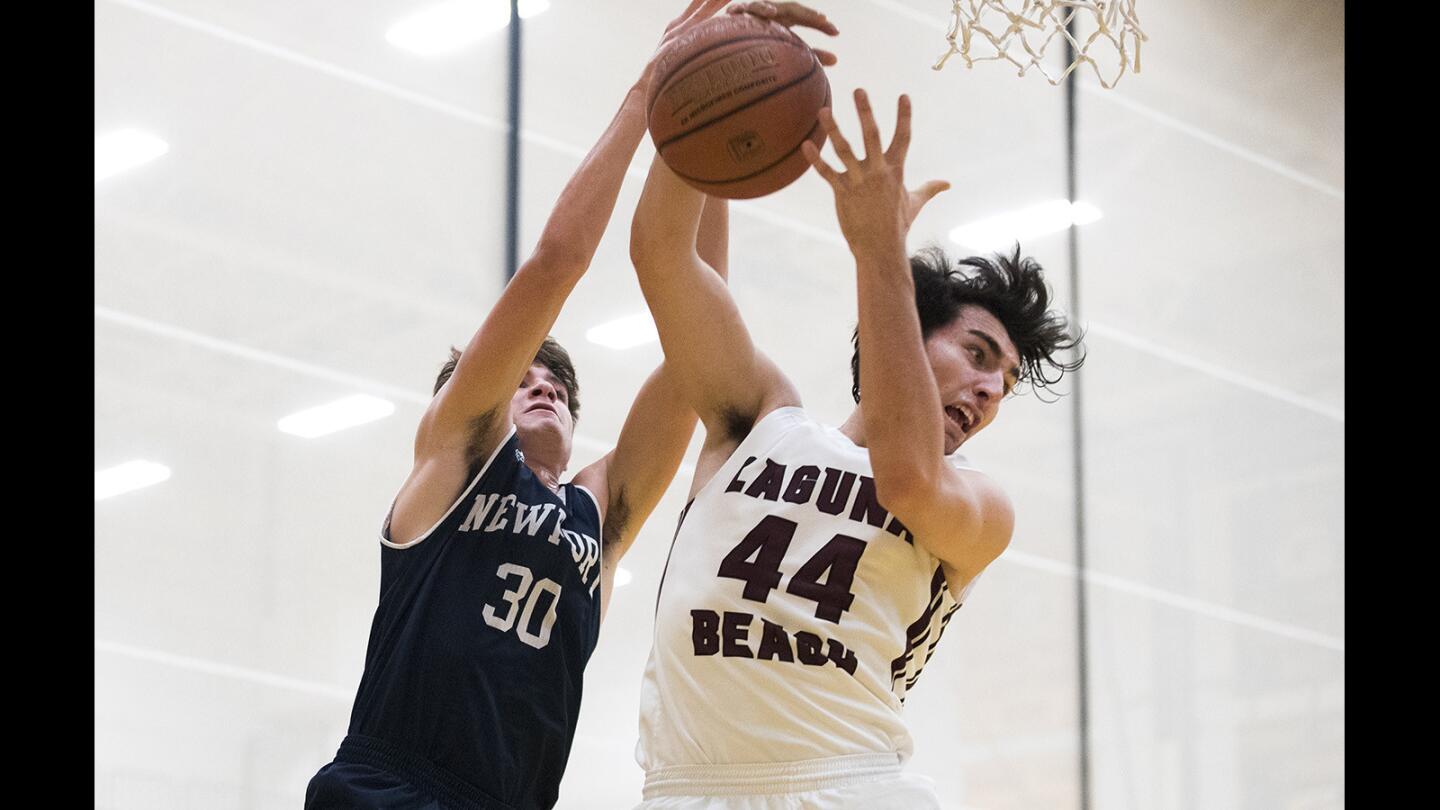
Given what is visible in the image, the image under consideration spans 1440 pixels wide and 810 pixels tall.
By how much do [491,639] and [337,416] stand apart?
1752 millimetres

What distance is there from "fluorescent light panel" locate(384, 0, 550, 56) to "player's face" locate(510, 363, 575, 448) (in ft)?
5.93

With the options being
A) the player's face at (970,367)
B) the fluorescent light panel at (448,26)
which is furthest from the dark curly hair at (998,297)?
the fluorescent light panel at (448,26)

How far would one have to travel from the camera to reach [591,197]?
12.0ft

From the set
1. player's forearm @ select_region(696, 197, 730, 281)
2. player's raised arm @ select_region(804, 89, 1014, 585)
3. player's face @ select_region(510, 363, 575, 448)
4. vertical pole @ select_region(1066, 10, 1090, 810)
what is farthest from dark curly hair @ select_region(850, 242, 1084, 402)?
vertical pole @ select_region(1066, 10, 1090, 810)

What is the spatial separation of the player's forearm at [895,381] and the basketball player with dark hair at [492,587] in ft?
1.76

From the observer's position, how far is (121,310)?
4746mm

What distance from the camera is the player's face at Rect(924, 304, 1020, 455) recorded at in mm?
3459

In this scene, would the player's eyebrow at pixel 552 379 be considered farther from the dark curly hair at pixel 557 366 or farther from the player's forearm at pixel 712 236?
the player's forearm at pixel 712 236

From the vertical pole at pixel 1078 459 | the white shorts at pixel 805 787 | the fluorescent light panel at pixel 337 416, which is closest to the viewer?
the white shorts at pixel 805 787

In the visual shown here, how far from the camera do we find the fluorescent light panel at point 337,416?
503 cm

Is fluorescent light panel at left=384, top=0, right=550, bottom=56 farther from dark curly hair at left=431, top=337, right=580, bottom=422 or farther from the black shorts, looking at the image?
the black shorts

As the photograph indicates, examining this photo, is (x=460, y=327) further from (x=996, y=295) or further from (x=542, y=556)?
(x=996, y=295)

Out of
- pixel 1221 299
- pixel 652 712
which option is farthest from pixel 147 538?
pixel 1221 299

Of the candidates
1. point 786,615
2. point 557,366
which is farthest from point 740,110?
point 557,366
